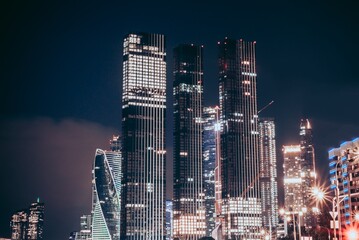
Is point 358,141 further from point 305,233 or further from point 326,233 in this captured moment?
point 326,233

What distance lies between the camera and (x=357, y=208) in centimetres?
17375

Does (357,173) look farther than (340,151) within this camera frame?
No

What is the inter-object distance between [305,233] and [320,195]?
109804 millimetres

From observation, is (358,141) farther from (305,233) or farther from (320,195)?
(320,195)

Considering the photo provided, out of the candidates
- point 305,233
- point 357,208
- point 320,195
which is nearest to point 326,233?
point 305,233

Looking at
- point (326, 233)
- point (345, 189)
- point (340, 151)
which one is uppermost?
point (340, 151)

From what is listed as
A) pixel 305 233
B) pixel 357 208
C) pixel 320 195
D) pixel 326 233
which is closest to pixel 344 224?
pixel 357 208

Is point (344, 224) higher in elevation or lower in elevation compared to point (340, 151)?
lower

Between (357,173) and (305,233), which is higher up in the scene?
(357,173)

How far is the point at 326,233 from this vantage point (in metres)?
139

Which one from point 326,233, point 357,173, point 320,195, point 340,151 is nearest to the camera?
point 320,195

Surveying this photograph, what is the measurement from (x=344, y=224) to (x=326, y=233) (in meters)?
45.6

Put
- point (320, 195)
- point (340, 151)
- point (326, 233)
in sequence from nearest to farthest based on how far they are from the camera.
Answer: point (320, 195), point (326, 233), point (340, 151)

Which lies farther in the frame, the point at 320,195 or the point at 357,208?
the point at 357,208
